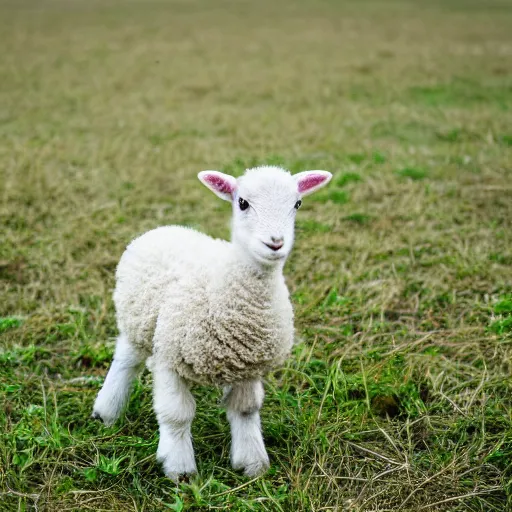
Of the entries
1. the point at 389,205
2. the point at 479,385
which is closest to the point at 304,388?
the point at 479,385

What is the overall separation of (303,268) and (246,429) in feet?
7.16

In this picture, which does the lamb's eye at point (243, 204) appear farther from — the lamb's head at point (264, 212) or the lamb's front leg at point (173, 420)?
the lamb's front leg at point (173, 420)

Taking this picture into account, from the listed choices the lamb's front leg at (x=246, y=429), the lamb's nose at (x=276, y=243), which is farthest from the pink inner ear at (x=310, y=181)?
the lamb's front leg at (x=246, y=429)

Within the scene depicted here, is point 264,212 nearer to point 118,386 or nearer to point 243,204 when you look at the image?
point 243,204

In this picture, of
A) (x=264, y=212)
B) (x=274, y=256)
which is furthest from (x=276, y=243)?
(x=264, y=212)

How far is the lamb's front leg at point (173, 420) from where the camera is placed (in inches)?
118

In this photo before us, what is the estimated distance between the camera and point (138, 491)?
2.96 m

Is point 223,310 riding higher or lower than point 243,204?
lower

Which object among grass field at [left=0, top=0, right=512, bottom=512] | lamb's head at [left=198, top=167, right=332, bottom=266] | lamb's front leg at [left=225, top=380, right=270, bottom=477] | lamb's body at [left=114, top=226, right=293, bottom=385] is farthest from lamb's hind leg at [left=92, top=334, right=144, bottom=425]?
lamb's head at [left=198, top=167, right=332, bottom=266]

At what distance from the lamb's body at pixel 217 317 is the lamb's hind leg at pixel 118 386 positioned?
39 cm

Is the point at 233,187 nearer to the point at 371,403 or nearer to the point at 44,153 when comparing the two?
the point at 371,403

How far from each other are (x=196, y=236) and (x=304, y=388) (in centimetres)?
121

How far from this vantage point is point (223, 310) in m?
2.87

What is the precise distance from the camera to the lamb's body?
2.84 m
